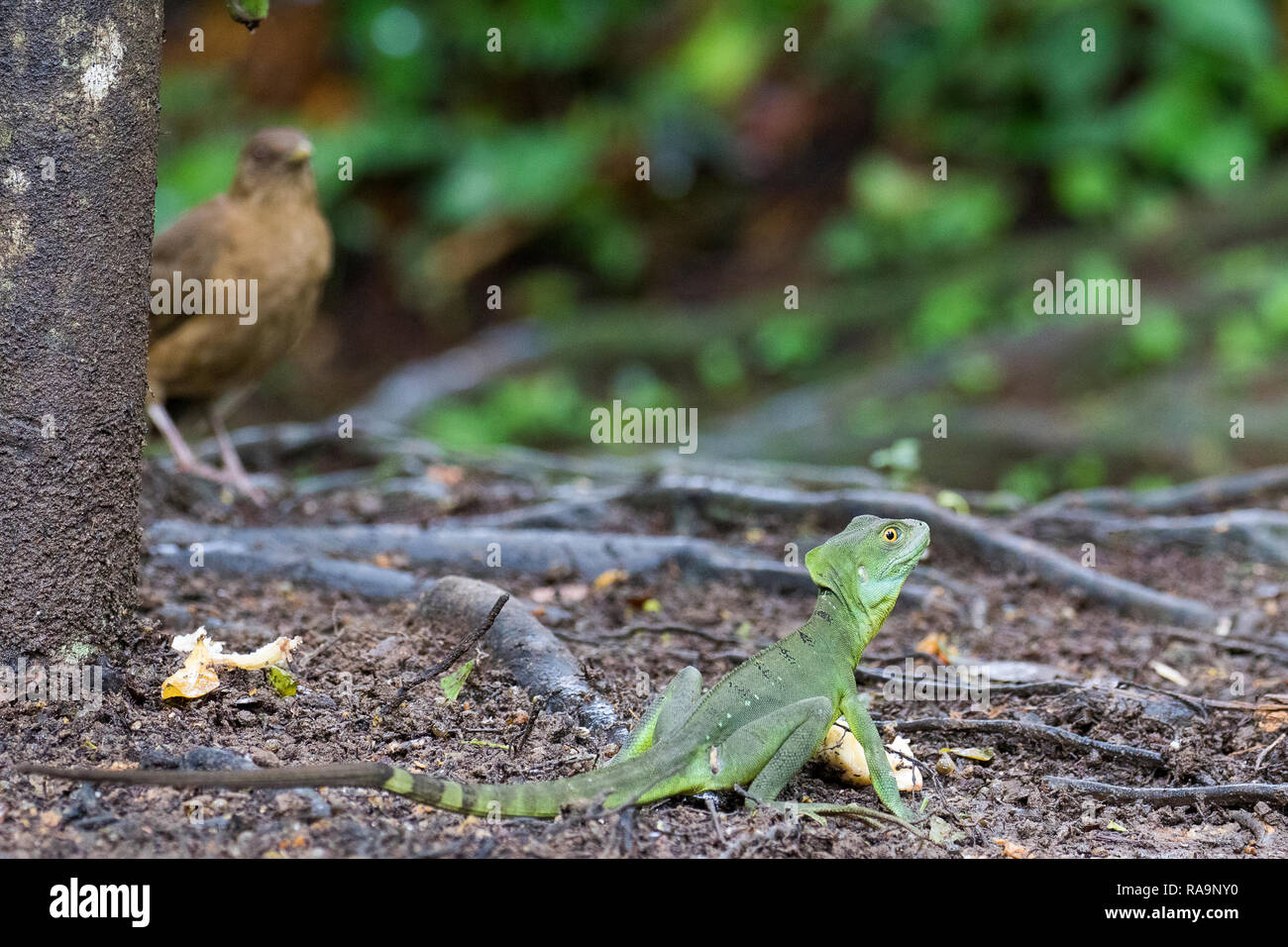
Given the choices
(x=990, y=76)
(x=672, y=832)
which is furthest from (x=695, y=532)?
(x=990, y=76)

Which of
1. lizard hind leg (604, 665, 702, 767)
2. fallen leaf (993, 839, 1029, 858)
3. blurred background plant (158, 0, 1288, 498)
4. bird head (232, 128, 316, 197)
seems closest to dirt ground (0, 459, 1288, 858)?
fallen leaf (993, 839, 1029, 858)

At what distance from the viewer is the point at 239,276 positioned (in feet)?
19.5

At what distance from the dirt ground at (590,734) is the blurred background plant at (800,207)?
3.78 meters

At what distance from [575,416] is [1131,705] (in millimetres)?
8244

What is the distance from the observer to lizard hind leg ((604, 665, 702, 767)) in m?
3.17

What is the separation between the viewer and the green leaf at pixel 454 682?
3.58 metres

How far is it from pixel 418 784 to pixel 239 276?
3820 mm

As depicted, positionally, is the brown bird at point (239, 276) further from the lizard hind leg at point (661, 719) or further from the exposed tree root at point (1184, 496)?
the exposed tree root at point (1184, 496)

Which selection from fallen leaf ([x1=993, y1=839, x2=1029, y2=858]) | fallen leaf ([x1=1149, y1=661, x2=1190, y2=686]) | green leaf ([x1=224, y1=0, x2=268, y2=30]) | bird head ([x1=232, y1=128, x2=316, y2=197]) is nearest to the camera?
fallen leaf ([x1=993, y1=839, x2=1029, y2=858])

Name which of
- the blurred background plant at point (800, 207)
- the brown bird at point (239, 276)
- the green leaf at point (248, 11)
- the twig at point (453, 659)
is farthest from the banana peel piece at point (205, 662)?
the blurred background plant at point (800, 207)

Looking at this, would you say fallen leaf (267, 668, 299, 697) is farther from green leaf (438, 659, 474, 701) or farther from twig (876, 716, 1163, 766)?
twig (876, 716, 1163, 766)

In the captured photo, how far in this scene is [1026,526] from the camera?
5.99 meters

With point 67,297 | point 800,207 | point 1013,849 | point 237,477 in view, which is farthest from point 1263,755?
point 800,207

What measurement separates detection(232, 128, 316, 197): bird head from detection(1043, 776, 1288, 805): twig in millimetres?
4355
